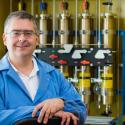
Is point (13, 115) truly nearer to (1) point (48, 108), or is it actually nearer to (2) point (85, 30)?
(1) point (48, 108)

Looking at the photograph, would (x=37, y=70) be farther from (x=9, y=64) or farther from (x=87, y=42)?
(x=87, y=42)

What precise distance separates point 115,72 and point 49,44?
2.10 feet

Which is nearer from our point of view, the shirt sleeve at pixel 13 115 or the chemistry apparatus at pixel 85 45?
the shirt sleeve at pixel 13 115

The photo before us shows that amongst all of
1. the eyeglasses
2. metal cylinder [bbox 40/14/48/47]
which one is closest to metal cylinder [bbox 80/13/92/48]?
metal cylinder [bbox 40/14/48/47]

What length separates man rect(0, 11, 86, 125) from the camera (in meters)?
1.16

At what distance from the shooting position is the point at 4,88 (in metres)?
1.23

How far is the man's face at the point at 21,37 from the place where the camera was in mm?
1270

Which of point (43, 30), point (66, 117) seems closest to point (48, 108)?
point (66, 117)

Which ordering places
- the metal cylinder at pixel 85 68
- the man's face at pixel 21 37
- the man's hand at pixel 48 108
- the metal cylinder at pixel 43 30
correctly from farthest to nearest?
the metal cylinder at pixel 43 30, the metal cylinder at pixel 85 68, the man's face at pixel 21 37, the man's hand at pixel 48 108

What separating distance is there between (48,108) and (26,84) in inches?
8.3

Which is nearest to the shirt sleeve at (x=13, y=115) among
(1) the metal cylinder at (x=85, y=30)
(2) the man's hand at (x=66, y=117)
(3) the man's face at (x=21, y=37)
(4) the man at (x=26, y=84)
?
(4) the man at (x=26, y=84)

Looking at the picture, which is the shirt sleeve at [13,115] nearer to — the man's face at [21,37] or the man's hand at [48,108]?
the man's hand at [48,108]

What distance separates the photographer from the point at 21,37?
127cm

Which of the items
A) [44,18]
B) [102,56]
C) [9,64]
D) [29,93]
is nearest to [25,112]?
[29,93]
